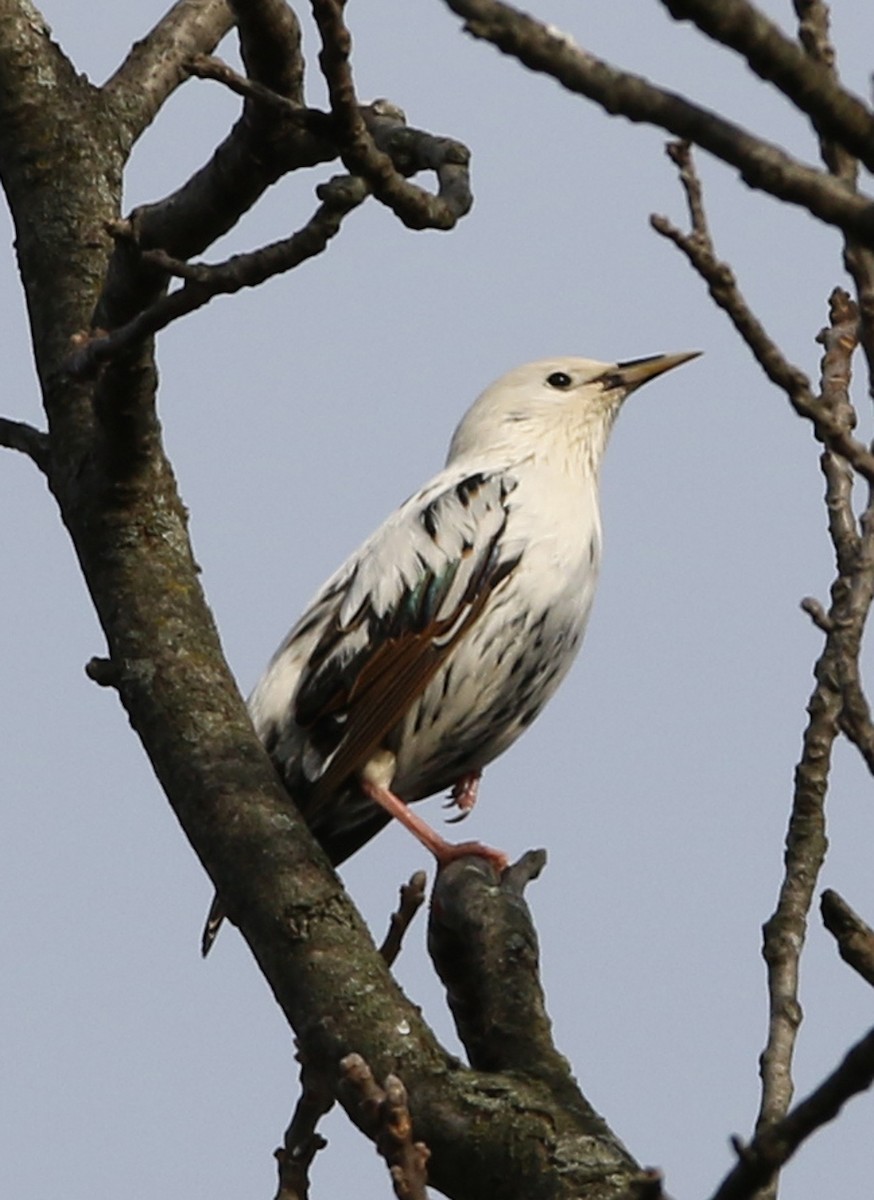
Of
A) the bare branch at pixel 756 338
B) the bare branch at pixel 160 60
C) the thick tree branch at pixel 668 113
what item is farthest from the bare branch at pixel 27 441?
the thick tree branch at pixel 668 113

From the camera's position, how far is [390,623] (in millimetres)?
6820

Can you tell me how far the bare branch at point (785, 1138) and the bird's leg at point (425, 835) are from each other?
12.9ft

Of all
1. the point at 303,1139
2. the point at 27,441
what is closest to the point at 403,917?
the point at 303,1139

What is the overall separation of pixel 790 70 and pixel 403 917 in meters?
2.69

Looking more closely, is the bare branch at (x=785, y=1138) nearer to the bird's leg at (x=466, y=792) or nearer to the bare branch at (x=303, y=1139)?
the bare branch at (x=303, y=1139)

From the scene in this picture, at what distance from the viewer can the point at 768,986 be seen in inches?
158

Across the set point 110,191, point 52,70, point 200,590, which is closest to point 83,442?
point 200,590

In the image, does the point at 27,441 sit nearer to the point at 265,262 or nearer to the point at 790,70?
the point at 265,262

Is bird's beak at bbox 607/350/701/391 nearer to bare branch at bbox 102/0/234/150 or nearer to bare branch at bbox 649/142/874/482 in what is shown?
bare branch at bbox 102/0/234/150

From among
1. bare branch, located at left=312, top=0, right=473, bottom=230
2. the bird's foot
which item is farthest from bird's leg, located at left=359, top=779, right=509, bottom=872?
bare branch, located at left=312, top=0, right=473, bottom=230

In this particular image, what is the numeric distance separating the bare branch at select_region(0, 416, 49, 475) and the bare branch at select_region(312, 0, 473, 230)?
4.60ft

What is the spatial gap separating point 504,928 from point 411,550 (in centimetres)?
253

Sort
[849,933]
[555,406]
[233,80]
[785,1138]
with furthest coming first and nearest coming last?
[555,406] → [233,80] → [849,933] → [785,1138]

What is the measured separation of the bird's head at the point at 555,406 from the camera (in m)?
7.94
